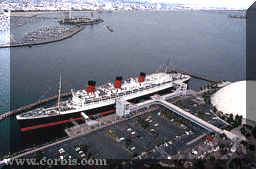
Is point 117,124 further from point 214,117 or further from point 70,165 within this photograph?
point 214,117

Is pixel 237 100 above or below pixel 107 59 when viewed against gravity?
below

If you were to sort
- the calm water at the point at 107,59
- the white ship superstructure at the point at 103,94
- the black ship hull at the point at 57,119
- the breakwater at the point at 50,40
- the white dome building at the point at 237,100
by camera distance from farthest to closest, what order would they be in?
the breakwater at the point at 50,40 < the calm water at the point at 107,59 < the white dome building at the point at 237,100 < the white ship superstructure at the point at 103,94 < the black ship hull at the point at 57,119

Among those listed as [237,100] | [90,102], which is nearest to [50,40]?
[90,102]

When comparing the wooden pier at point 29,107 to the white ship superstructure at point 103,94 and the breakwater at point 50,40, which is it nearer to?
the white ship superstructure at point 103,94

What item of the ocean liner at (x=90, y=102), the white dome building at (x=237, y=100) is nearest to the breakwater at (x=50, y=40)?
the ocean liner at (x=90, y=102)

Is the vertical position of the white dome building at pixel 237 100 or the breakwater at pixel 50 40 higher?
the breakwater at pixel 50 40

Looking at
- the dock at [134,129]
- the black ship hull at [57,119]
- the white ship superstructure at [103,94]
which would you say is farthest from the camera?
the white ship superstructure at [103,94]

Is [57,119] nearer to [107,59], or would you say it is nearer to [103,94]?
[103,94]
